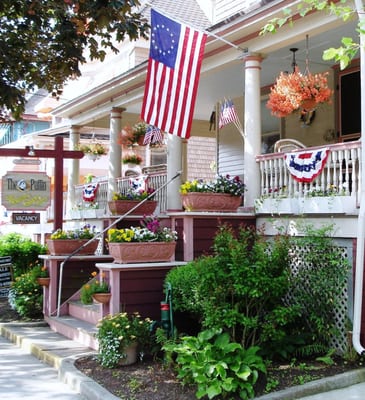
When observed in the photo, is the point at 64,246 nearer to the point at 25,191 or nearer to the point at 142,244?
the point at 25,191

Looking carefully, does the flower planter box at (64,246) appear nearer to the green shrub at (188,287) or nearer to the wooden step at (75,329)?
the wooden step at (75,329)

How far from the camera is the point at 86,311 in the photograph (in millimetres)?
9039

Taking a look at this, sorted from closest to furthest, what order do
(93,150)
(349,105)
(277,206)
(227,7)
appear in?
(277,206)
(349,105)
(227,7)
(93,150)

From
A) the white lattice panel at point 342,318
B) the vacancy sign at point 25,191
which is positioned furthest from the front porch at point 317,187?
the vacancy sign at point 25,191

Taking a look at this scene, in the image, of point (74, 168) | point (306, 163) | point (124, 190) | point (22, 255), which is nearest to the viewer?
point (306, 163)

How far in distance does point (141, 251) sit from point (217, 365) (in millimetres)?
2610

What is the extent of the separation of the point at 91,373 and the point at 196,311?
146 centimetres

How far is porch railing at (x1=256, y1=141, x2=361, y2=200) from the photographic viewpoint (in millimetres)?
7145

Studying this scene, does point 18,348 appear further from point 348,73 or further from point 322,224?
point 348,73

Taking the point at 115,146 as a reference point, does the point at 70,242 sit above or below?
below

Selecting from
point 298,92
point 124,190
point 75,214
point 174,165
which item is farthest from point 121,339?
point 75,214

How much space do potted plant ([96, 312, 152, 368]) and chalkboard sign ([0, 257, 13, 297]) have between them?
19.9ft

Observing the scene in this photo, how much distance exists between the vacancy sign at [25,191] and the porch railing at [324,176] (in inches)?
219

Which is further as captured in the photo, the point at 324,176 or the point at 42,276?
the point at 42,276
